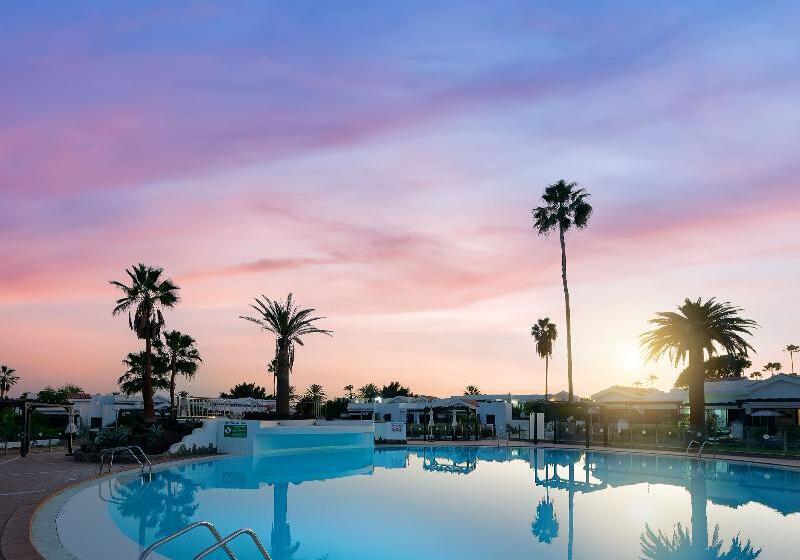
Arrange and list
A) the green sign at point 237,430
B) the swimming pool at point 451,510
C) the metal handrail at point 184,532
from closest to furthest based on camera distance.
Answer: the metal handrail at point 184,532, the swimming pool at point 451,510, the green sign at point 237,430

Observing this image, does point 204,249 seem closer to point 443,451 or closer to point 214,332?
point 214,332

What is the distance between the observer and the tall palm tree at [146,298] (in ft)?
140

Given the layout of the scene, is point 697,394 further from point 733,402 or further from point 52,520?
point 52,520

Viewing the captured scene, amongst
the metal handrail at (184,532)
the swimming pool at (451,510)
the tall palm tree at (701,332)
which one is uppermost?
the tall palm tree at (701,332)

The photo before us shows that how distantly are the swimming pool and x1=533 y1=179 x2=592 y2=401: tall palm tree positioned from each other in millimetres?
29290

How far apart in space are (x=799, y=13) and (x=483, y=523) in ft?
54.9

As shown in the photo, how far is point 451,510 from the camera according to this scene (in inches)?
834

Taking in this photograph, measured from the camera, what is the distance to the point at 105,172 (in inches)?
1069

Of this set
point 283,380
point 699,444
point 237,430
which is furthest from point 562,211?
point 237,430

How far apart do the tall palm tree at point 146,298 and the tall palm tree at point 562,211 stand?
32462mm

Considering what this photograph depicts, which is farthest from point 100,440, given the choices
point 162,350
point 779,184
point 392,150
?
point 779,184

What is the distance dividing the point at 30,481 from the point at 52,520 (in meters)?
8.16

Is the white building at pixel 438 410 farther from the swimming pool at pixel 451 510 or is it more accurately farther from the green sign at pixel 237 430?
the swimming pool at pixel 451 510

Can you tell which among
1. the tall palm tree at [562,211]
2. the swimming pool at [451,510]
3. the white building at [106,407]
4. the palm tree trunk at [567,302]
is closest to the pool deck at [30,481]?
the swimming pool at [451,510]
